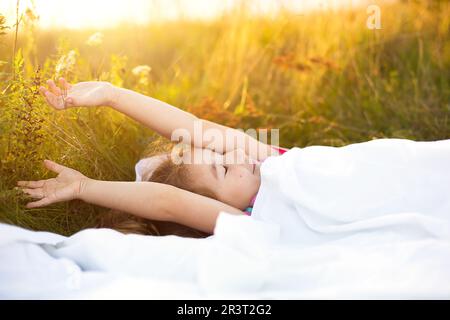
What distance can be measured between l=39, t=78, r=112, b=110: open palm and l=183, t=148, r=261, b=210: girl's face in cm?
44

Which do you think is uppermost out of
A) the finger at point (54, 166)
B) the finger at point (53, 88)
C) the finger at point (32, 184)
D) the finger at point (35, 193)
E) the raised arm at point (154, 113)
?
the finger at point (53, 88)

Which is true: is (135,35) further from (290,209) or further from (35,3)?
(290,209)

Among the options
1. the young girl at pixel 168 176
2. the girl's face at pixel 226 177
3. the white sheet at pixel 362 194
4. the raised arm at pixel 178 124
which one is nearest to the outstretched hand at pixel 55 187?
the young girl at pixel 168 176

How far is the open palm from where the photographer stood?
2.06 meters

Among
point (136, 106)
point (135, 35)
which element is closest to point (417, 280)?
point (136, 106)

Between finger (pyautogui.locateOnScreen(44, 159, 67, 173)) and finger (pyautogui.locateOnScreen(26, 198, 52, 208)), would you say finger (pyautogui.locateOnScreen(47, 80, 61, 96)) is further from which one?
finger (pyautogui.locateOnScreen(26, 198, 52, 208))

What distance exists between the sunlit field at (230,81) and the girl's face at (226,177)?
42 centimetres

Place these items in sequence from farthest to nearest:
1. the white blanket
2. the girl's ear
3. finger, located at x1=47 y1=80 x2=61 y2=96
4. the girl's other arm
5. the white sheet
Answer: the girl's ear, finger, located at x1=47 y1=80 x2=61 y2=96, the girl's other arm, the white sheet, the white blanket

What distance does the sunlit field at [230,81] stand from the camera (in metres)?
2.10

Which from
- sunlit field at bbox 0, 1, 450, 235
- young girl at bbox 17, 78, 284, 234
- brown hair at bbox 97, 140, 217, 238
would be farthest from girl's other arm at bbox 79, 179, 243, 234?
sunlit field at bbox 0, 1, 450, 235

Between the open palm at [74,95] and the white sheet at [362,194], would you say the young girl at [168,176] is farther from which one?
the white sheet at [362,194]

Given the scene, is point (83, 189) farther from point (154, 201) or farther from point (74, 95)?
point (74, 95)

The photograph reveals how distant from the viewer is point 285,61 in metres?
3.45

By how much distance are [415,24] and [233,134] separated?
2667 mm
